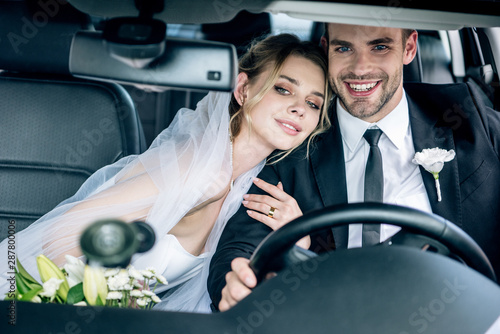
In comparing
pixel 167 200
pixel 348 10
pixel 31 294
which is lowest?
pixel 167 200

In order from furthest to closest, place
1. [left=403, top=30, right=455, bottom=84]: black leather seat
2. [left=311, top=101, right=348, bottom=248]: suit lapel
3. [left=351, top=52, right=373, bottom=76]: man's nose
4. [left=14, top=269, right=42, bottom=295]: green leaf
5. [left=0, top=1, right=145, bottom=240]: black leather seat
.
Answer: [left=403, top=30, right=455, bottom=84]: black leather seat < [left=0, top=1, right=145, bottom=240]: black leather seat < [left=351, top=52, right=373, bottom=76]: man's nose < [left=311, top=101, right=348, bottom=248]: suit lapel < [left=14, top=269, right=42, bottom=295]: green leaf

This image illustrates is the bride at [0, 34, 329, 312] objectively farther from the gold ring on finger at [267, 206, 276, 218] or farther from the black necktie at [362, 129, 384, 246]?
the black necktie at [362, 129, 384, 246]

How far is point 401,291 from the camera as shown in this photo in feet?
3.02

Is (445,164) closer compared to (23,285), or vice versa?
(23,285)

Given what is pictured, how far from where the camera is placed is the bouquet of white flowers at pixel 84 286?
45.8 inches

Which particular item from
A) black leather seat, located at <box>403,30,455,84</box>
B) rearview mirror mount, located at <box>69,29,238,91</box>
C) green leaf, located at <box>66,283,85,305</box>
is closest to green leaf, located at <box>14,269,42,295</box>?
green leaf, located at <box>66,283,85,305</box>

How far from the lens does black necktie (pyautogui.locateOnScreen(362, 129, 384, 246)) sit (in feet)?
5.57

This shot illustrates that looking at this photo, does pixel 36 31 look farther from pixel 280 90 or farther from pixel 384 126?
pixel 384 126

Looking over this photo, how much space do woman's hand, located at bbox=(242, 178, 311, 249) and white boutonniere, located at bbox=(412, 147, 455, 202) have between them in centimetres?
43

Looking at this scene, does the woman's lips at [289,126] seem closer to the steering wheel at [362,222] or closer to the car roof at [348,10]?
the car roof at [348,10]

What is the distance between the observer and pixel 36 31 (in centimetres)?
198

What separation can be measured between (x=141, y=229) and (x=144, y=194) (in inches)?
18.8

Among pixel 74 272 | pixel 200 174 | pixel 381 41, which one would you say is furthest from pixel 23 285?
pixel 381 41

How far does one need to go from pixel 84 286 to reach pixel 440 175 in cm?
120
